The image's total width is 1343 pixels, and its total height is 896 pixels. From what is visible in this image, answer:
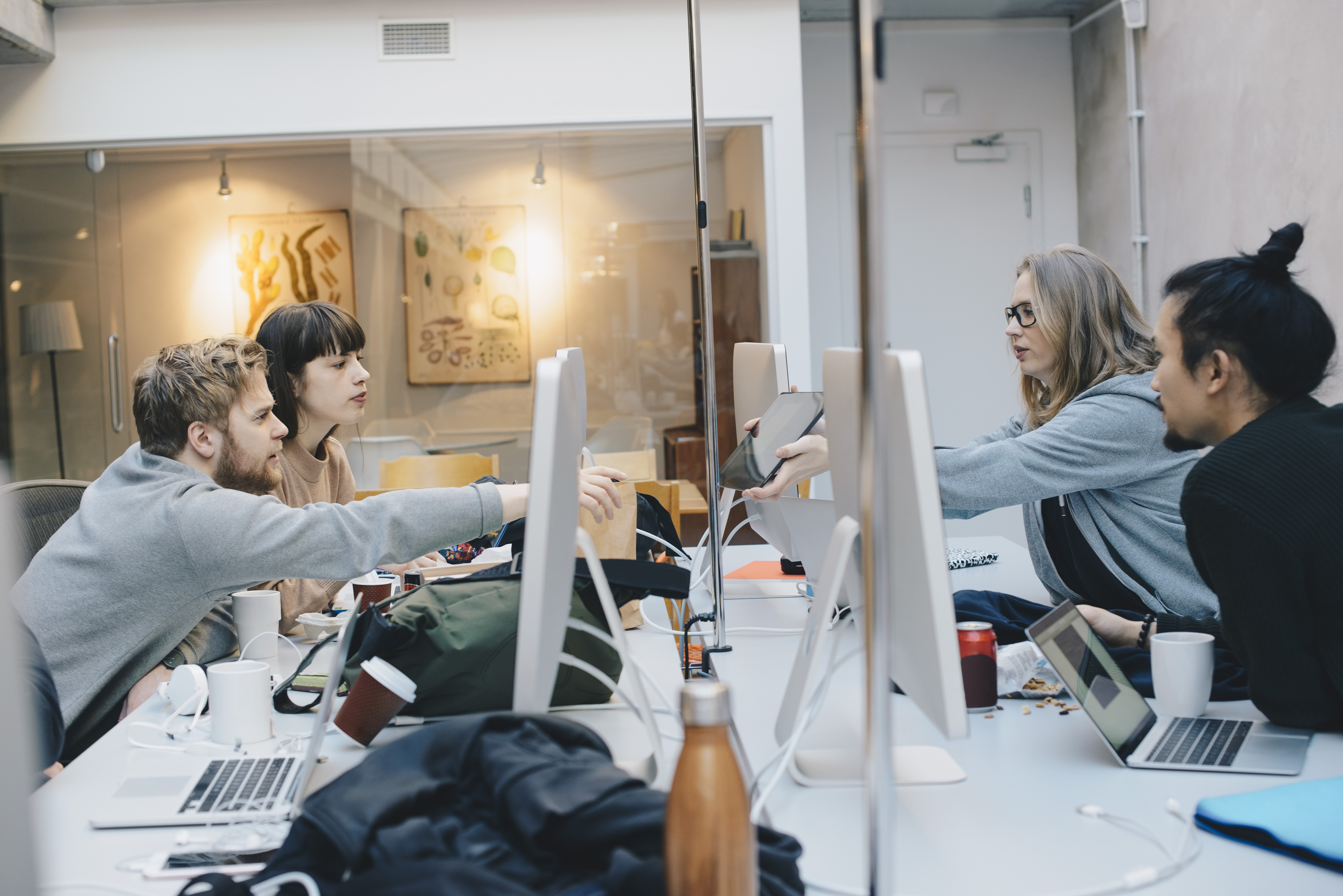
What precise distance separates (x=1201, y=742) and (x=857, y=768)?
43 cm

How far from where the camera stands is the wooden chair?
4203 mm

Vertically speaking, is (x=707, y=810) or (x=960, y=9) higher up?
(x=960, y=9)

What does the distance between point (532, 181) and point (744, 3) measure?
1236 millimetres

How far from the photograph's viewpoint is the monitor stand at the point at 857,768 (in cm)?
120

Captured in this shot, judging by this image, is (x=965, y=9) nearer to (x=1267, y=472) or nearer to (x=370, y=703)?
(x=1267, y=472)

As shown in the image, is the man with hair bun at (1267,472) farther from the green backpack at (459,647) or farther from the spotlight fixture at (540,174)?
the spotlight fixture at (540,174)

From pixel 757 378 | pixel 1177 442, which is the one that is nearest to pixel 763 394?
pixel 757 378

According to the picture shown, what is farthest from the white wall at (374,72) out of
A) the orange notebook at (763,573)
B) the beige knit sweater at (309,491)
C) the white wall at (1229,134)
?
the orange notebook at (763,573)

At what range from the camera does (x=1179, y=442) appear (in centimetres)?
162

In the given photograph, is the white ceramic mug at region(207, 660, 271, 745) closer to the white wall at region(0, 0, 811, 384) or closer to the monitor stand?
the monitor stand

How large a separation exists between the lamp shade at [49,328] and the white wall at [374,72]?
74cm

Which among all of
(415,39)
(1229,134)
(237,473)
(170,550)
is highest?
(415,39)

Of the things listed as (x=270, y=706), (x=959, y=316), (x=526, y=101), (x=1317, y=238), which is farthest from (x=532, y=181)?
(x=270, y=706)

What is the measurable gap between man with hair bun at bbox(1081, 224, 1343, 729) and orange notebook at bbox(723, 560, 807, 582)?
1.02 meters
